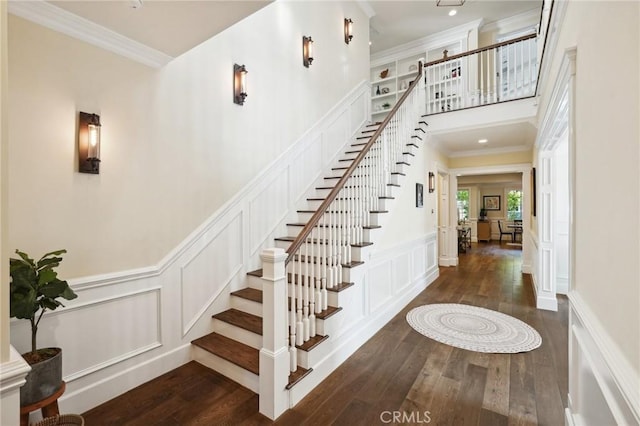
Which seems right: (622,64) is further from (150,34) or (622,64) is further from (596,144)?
(150,34)

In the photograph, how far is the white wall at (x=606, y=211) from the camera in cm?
96

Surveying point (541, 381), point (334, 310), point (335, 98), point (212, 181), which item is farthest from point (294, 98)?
point (541, 381)

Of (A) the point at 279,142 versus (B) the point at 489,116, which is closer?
(A) the point at 279,142

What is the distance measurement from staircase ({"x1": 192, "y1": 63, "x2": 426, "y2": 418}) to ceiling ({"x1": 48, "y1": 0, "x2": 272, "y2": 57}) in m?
1.49

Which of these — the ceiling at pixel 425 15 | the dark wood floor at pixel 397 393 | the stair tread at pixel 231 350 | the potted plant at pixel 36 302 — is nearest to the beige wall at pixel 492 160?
the ceiling at pixel 425 15

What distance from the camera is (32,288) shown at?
1.58m

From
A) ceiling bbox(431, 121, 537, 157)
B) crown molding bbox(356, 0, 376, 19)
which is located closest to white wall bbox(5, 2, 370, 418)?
crown molding bbox(356, 0, 376, 19)

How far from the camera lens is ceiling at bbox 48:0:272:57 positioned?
178 cm

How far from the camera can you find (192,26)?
1993 millimetres

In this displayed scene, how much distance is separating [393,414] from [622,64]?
2232 mm

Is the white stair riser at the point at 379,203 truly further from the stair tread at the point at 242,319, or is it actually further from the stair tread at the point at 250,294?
the stair tread at the point at 242,319

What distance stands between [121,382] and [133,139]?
1.89m

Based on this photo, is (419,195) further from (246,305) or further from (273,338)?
(273,338)

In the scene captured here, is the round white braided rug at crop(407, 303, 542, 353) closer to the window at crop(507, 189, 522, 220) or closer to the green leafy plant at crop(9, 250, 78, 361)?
the green leafy plant at crop(9, 250, 78, 361)
